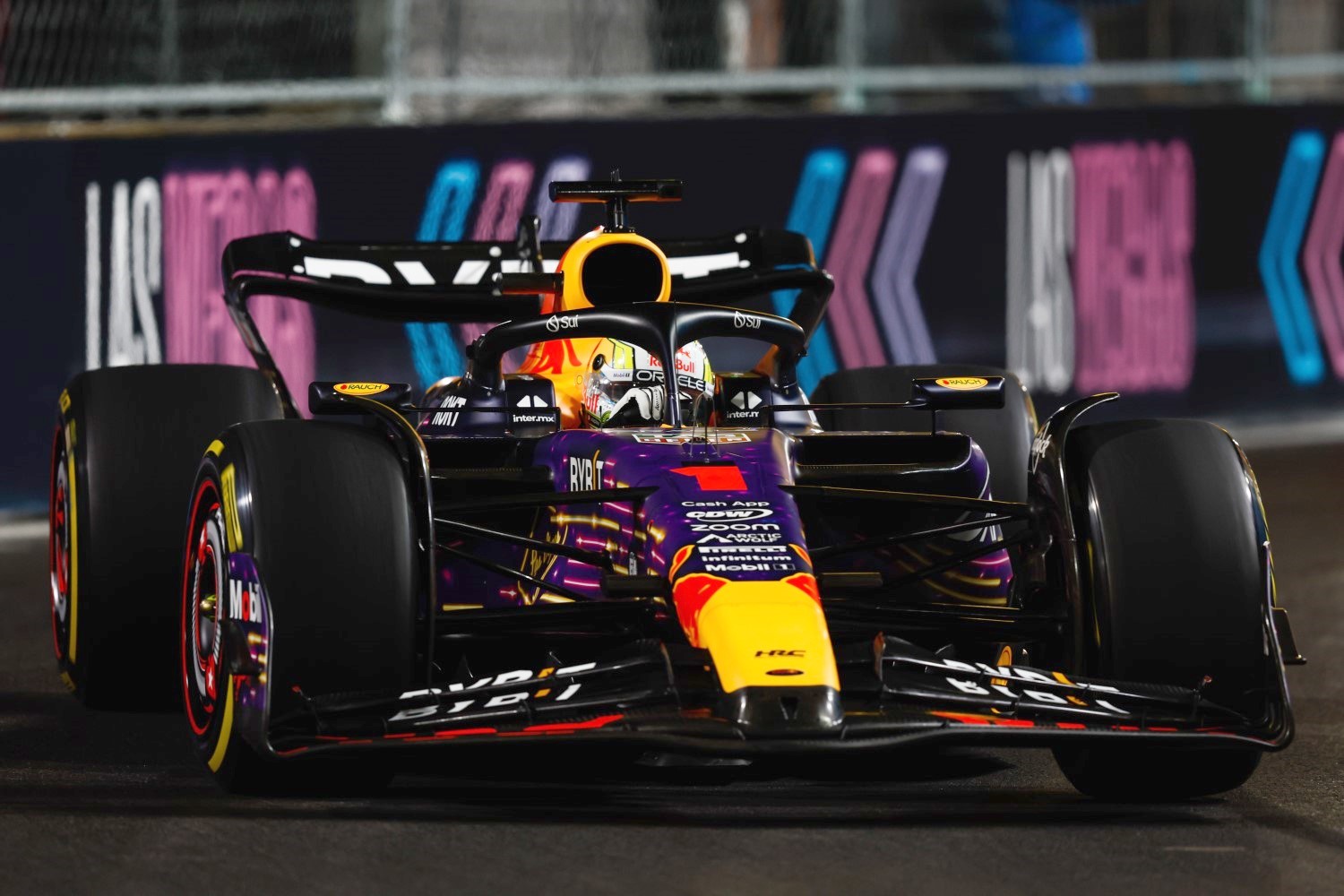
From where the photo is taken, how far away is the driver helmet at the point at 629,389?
7066 mm

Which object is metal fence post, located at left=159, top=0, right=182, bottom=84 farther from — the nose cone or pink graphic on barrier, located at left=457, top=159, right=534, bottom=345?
the nose cone

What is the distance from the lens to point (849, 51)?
13.8 meters

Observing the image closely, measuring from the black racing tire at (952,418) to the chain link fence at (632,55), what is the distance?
16.3ft

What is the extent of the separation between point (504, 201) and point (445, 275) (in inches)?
151

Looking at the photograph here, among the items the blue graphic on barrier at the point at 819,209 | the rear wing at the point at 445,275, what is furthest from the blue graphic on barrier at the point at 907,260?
the rear wing at the point at 445,275

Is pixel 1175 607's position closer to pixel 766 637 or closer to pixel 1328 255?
pixel 766 637

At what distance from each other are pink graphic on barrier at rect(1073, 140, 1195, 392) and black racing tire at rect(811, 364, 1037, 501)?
549 cm

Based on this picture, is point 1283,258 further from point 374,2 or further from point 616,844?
point 616,844

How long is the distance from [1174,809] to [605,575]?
4.75 ft

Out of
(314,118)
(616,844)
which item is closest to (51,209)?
(314,118)

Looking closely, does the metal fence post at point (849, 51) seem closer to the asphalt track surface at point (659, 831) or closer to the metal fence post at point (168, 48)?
the metal fence post at point (168, 48)

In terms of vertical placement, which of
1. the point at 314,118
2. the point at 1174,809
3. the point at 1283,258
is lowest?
the point at 1174,809

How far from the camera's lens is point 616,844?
5.05 metres

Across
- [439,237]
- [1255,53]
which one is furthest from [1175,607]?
[1255,53]
